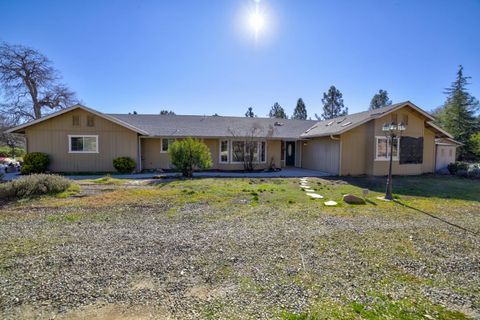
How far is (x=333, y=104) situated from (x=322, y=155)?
3185cm

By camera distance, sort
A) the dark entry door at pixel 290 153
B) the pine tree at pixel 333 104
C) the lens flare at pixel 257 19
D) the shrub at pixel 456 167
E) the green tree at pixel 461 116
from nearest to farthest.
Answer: the lens flare at pixel 257 19
the shrub at pixel 456 167
the dark entry door at pixel 290 153
the green tree at pixel 461 116
the pine tree at pixel 333 104

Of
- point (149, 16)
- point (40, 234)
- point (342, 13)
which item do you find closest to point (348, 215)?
point (40, 234)

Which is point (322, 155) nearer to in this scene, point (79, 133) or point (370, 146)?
point (370, 146)

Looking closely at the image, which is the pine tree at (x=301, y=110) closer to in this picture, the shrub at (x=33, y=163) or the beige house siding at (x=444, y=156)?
the beige house siding at (x=444, y=156)

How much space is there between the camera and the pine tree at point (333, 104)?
43.9 meters

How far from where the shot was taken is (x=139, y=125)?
1767 centimetres

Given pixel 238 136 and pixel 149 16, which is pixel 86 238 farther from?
pixel 238 136

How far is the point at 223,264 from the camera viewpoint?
3.51 metres

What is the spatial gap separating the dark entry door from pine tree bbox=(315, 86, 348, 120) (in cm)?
2797

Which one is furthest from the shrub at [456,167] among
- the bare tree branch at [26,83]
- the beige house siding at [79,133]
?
the bare tree branch at [26,83]

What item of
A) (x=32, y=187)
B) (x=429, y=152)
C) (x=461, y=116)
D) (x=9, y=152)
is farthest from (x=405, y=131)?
(x=9, y=152)

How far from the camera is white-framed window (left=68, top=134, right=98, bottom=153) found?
14484 millimetres

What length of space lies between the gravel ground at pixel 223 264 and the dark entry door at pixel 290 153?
13.7m

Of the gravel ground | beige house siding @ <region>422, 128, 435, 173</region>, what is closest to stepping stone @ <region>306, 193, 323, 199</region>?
the gravel ground
